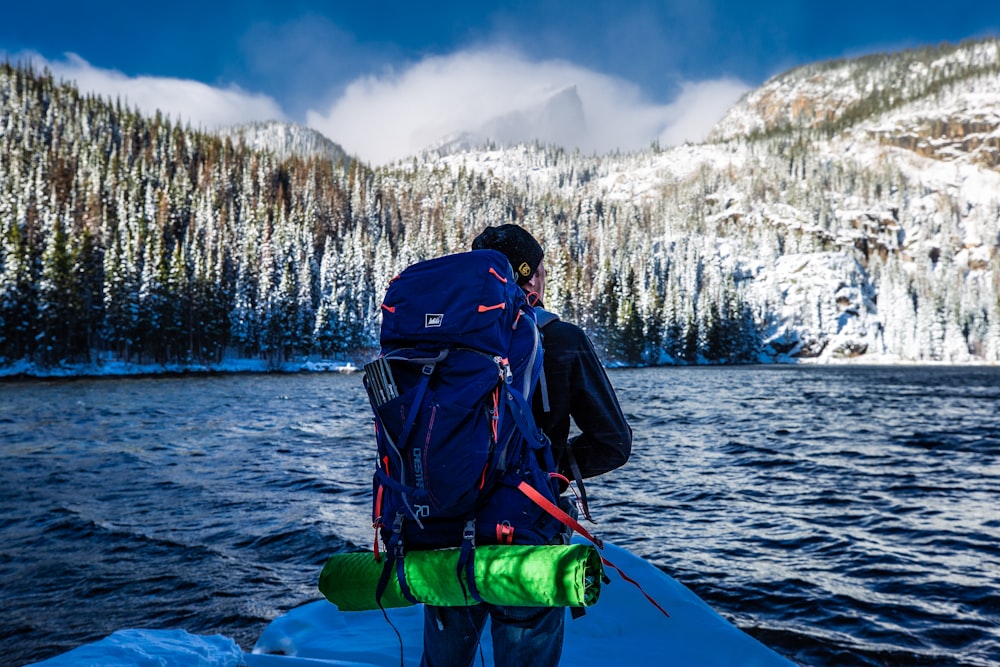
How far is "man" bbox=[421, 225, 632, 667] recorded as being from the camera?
238 centimetres

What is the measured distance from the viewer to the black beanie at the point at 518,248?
2738 mm

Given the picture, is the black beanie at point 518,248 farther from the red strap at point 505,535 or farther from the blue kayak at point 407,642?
the blue kayak at point 407,642

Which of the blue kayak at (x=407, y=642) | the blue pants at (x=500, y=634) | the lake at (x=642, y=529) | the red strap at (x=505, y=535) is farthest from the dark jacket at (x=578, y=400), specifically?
the lake at (x=642, y=529)

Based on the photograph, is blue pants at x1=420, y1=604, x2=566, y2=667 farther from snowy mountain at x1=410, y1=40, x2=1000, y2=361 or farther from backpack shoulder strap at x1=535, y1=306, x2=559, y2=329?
snowy mountain at x1=410, y1=40, x2=1000, y2=361

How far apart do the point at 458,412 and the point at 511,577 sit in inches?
25.4

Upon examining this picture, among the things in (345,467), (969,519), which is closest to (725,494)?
(969,519)

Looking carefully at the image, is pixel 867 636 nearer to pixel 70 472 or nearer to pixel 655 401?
pixel 70 472

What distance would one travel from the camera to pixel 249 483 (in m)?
12.6

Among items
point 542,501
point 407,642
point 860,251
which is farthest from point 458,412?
point 860,251

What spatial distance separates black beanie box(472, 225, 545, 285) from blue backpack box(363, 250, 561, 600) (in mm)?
310

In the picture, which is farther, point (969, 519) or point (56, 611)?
point (969, 519)

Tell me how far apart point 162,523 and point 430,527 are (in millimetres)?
9292

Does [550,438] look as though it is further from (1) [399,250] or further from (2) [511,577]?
(1) [399,250]

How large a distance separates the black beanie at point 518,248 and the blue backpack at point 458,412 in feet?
1.02
